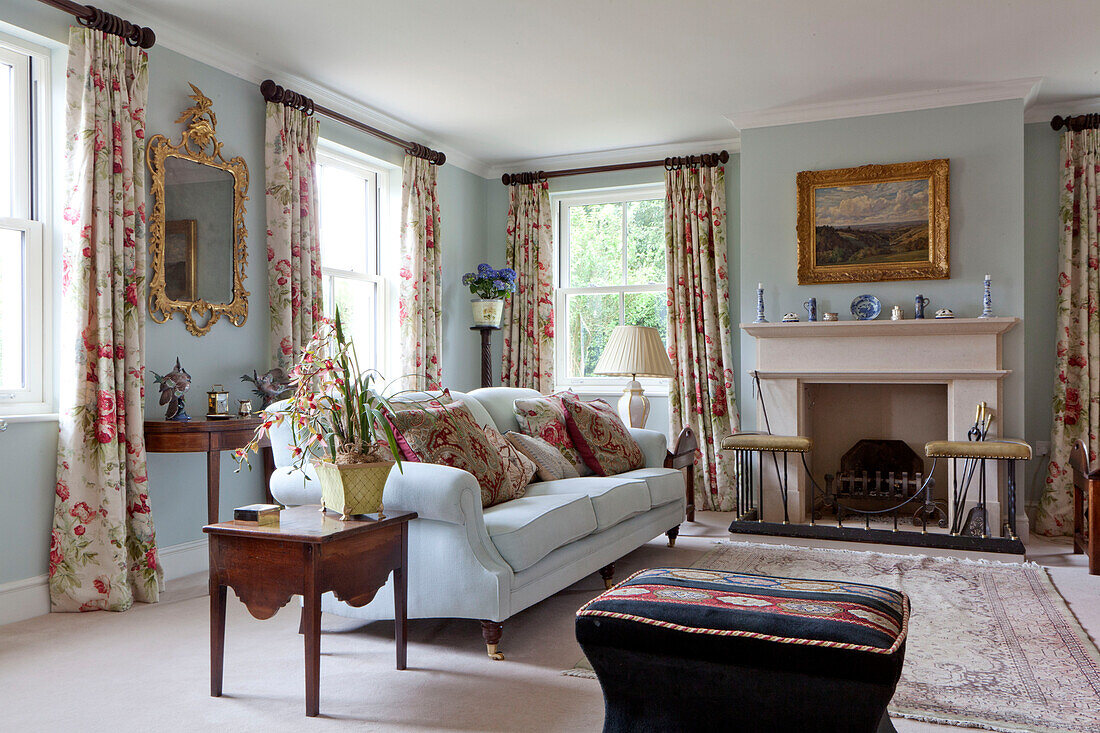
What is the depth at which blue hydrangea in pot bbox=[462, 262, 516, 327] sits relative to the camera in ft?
20.4

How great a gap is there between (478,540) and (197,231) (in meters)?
2.37

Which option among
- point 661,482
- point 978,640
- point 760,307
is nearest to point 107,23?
point 661,482

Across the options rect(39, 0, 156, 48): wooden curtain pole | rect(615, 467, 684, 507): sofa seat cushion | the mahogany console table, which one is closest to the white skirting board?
the mahogany console table

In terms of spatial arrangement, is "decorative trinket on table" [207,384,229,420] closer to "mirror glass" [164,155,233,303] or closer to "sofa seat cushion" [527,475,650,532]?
"mirror glass" [164,155,233,303]

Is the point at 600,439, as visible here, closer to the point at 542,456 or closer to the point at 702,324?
the point at 542,456

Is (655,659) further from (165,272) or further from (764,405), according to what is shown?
(764,405)

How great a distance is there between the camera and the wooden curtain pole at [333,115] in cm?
455

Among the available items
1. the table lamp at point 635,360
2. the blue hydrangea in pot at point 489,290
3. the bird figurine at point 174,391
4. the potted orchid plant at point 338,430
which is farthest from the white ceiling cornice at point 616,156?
the potted orchid plant at point 338,430

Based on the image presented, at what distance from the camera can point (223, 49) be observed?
14.1ft

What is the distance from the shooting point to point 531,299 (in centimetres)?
669

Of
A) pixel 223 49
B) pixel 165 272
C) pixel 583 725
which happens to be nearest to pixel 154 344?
pixel 165 272

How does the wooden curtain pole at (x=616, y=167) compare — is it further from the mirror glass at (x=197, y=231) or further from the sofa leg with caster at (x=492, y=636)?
the sofa leg with caster at (x=492, y=636)

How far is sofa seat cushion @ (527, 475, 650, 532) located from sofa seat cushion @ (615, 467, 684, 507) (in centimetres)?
8

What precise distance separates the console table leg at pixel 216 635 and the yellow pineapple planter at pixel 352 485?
1.33 feet
